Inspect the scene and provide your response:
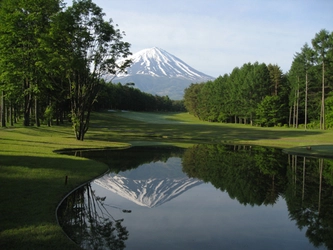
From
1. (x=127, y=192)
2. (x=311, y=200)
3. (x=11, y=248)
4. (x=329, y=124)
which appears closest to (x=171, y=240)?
(x=11, y=248)

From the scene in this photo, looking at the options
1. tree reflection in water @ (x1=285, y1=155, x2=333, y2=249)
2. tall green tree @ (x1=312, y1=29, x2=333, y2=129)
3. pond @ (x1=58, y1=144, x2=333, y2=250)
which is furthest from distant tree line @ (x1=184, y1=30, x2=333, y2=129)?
pond @ (x1=58, y1=144, x2=333, y2=250)

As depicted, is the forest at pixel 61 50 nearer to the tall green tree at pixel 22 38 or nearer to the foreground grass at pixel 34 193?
the tall green tree at pixel 22 38

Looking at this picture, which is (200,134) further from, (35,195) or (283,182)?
(35,195)

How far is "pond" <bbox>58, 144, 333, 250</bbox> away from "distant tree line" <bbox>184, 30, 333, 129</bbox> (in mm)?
46451

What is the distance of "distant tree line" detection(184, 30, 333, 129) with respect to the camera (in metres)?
63.0

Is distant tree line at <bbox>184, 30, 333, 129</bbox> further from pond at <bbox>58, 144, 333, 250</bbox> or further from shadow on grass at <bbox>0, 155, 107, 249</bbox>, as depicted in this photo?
shadow on grass at <bbox>0, 155, 107, 249</bbox>

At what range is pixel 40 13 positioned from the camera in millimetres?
39219

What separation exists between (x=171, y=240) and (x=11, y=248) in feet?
13.6

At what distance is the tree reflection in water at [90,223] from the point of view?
9047mm

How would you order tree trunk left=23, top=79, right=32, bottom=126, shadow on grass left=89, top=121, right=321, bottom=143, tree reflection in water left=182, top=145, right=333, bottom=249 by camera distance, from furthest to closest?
shadow on grass left=89, top=121, right=321, bottom=143, tree trunk left=23, top=79, right=32, bottom=126, tree reflection in water left=182, top=145, right=333, bottom=249

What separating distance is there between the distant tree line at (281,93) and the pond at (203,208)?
152ft

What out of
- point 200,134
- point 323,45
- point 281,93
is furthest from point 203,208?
point 281,93

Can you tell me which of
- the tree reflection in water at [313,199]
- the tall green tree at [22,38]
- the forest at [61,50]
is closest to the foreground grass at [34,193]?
the tree reflection in water at [313,199]

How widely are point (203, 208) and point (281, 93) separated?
76.7 meters
